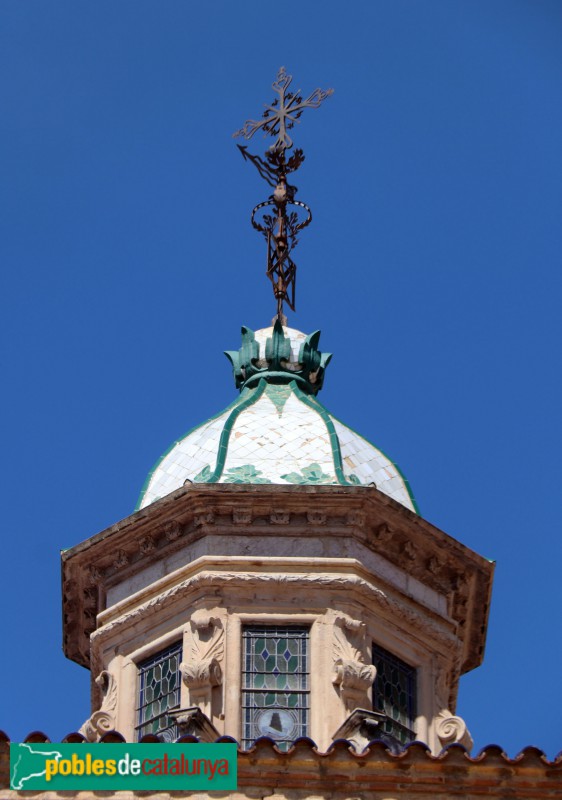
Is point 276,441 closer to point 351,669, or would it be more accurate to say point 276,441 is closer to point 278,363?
point 278,363

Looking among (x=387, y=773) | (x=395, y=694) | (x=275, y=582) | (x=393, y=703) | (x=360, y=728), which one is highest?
(x=275, y=582)

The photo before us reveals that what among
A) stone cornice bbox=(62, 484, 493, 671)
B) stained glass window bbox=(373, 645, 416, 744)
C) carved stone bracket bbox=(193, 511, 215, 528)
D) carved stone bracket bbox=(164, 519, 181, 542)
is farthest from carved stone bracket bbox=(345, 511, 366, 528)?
carved stone bracket bbox=(164, 519, 181, 542)

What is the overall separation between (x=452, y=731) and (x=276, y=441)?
4.23 m

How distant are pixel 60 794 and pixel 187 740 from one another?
1358 mm

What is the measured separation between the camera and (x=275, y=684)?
991 inches

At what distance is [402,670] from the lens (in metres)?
26.2

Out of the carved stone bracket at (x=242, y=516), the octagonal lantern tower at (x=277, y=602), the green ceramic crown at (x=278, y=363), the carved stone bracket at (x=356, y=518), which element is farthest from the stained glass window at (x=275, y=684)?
the green ceramic crown at (x=278, y=363)

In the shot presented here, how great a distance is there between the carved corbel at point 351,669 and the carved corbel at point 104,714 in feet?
8.38

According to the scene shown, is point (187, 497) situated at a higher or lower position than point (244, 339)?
lower

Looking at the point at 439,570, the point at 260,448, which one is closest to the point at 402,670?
the point at 439,570

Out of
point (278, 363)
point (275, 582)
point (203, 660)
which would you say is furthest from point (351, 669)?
point (278, 363)

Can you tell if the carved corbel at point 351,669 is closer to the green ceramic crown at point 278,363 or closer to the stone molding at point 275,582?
the stone molding at point 275,582

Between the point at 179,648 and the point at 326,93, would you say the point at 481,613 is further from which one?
the point at 326,93

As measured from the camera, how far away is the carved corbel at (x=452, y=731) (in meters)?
25.5
